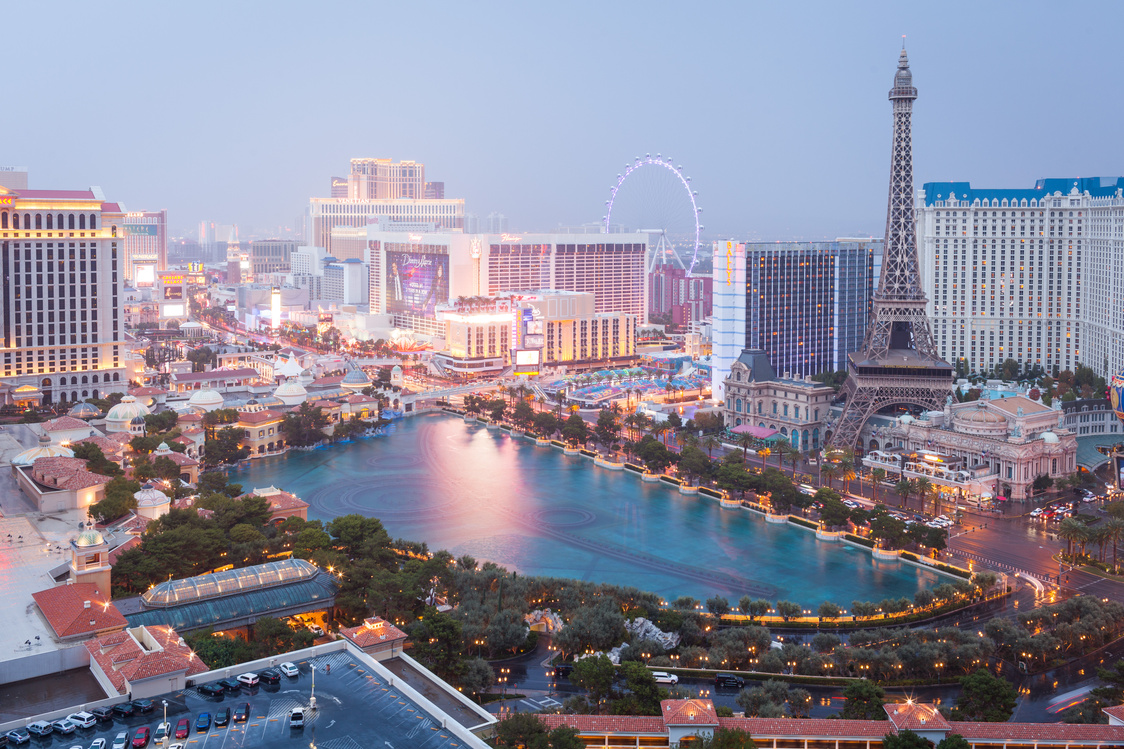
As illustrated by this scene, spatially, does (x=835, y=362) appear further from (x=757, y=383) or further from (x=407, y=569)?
(x=407, y=569)

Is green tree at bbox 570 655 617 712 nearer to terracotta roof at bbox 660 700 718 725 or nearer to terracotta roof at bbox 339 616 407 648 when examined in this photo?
terracotta roof at bbox 660 700 718 725

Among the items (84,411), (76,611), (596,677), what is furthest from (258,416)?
(596,677)

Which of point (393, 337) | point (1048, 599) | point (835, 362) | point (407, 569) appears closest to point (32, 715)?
point (407, 569)

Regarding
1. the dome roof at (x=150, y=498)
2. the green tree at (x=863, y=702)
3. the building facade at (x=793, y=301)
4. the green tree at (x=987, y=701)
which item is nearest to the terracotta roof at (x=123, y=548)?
the dome roof at (x=150, y=498)

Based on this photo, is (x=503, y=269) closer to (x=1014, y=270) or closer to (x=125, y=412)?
(x=1014, y=270)

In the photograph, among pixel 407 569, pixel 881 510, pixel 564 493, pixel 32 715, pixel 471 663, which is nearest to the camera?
pixel 32 715
